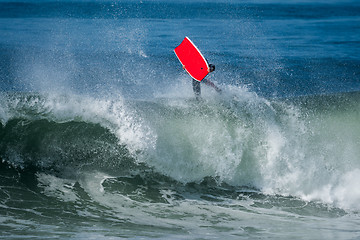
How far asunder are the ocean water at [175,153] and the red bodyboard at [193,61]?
3.59 feet

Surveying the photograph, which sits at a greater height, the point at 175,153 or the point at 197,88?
the point at 197,88

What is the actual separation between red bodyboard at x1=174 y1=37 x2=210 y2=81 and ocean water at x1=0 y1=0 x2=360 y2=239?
3.59ft

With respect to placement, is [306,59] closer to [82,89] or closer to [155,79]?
[155,79]

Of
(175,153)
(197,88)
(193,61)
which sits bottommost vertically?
(175,153)

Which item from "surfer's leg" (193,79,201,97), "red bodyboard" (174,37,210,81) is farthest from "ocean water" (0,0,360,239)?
"red bodyboard" (174,37,210,81)

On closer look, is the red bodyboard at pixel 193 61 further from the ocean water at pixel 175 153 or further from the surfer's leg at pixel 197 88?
the ocean water at pixel 175 153

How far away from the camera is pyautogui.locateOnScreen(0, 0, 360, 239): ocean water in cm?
611

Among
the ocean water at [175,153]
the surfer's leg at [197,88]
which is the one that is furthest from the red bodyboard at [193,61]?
the ocean water at [175,153]

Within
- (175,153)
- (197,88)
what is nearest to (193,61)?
(197,88)

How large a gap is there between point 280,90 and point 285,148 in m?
4.13

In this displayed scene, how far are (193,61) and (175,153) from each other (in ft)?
5.63

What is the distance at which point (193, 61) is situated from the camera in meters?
7.97

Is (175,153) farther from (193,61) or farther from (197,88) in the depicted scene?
(193,61)

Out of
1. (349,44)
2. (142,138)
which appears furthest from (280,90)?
(349,44)
